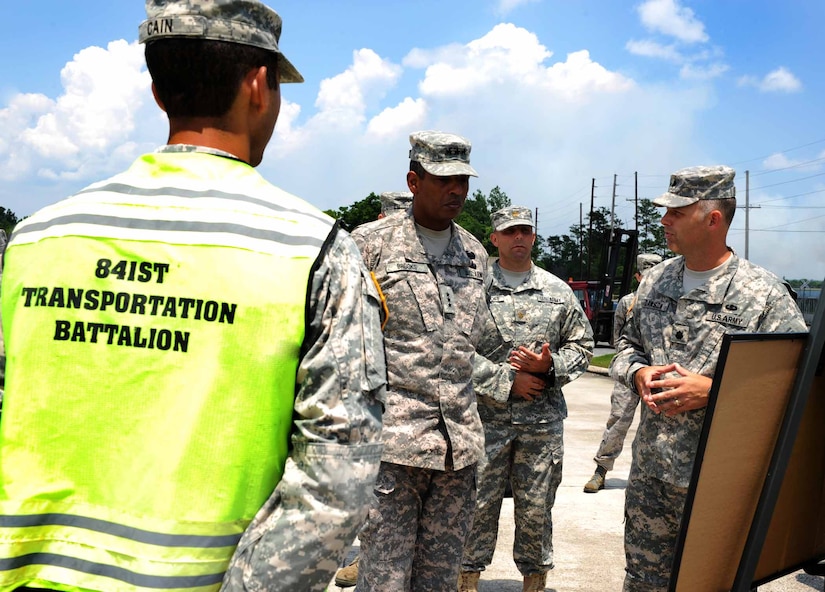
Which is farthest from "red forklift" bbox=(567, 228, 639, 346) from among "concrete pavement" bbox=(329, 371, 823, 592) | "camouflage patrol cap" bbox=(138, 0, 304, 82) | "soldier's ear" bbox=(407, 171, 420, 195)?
"camouflage patrol cap" bbox=(138, 0, 304, 82)

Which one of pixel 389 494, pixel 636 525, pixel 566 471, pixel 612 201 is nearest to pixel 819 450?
pixel 636 525

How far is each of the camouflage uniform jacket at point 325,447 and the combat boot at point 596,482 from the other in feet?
18.7

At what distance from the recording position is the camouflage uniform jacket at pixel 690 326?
326 centimetres

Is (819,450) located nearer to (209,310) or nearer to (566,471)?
(209,310)

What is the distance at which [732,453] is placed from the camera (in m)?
2.38

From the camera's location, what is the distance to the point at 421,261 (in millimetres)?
3508

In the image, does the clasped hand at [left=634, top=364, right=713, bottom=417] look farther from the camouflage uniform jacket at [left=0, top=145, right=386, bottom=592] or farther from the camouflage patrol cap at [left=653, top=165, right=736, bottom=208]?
the camouflage uniform jacket at [left=0, top=145, right=386, bottom=592]

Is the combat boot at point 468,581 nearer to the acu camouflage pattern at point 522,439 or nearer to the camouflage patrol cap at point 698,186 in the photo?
the acu camouflage pattern at point 522,439

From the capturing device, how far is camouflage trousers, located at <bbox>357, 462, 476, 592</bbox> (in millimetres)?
3299

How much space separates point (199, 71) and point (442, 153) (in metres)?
2.25

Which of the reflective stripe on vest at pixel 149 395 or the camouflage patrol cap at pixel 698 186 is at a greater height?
the camouflage patrol cap at pixel 698 186

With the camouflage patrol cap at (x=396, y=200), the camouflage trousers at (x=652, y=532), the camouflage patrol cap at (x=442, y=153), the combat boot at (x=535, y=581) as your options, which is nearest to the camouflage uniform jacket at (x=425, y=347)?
the camouflage patrol cap at (x=442, y=153)

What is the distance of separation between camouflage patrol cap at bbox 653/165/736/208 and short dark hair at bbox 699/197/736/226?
0.02 meters

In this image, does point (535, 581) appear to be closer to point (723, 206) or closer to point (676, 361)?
point (676, 361)
